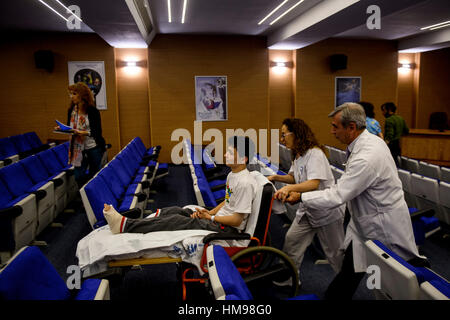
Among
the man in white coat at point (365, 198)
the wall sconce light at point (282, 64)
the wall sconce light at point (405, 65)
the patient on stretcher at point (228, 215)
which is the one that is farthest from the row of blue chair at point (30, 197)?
the wall sconce light at point (405, 65)

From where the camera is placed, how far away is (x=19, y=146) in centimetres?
742

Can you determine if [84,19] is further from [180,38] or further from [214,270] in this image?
[214,270]

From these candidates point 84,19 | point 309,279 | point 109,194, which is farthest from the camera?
point 84,19

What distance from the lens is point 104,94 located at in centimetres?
864

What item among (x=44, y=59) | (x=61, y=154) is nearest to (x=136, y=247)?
(x=61, y=154)

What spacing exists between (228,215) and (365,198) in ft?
3.33

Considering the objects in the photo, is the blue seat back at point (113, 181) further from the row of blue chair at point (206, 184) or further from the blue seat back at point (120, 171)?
the row of blue chair at point (206, 184)

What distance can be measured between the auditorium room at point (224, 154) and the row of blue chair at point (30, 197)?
0.02 meters

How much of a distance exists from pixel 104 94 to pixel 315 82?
6095 mm

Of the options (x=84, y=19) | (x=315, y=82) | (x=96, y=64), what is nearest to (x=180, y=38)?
(x=96, y=64)

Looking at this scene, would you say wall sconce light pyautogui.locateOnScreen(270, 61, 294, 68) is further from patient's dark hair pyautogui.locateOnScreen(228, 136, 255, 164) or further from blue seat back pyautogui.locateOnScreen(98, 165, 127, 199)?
patient's dark hair pyautogui.locateOnScreen(228, 136, 255, 164)

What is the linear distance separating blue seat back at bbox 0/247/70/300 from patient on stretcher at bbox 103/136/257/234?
0.77m

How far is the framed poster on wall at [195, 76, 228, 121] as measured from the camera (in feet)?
30.0

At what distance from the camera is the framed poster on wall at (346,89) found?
9969 millimetres
